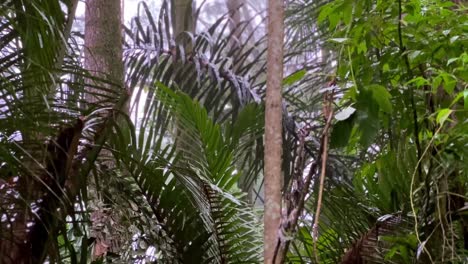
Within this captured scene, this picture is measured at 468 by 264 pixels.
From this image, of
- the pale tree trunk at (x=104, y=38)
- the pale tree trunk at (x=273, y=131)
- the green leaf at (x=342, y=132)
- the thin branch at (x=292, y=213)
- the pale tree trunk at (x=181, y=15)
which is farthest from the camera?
the pale tree trunk at (x=181, y=15)

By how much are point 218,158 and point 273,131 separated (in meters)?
0.82

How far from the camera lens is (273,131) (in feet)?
4.79

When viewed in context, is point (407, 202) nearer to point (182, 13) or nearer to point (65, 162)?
point (65, 162)

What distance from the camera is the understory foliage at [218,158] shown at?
1538 millimetres

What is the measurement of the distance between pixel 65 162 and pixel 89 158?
11 centimetres

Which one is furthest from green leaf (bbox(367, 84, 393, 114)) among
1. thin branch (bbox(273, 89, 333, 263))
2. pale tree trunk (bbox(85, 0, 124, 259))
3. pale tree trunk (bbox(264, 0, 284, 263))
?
pale tree trunk (bbox(85, 0, 124, 259))

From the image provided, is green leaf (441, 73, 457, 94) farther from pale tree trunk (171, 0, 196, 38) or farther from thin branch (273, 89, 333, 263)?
pale tree trunk (171, 0, 196, 38)

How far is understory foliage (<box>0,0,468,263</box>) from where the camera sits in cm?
154

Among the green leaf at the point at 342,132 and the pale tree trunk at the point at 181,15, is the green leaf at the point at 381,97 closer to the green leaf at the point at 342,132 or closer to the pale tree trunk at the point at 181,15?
the green leaf at the point at 342,132

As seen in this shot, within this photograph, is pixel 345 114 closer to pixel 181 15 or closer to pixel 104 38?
pixel 104 38

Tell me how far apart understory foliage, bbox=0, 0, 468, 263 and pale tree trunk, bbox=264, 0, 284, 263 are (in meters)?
0.05

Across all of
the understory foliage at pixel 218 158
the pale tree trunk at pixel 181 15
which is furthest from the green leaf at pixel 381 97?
the pale tree trunk at pixel 181 15

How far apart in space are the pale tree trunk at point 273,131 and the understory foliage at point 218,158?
1.8 inches

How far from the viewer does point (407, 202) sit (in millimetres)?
2041
